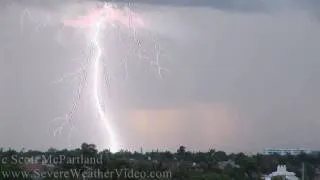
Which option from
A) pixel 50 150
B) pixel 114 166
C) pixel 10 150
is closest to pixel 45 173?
pixel 114 166

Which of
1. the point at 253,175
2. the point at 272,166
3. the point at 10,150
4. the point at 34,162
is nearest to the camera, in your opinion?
the point at 34,162

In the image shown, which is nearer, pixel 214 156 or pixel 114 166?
pixel 114 166

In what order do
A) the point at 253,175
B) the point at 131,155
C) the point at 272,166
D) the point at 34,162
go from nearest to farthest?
the point at 34,162
the point at 131,155
the point at 253,175
the point at 272,166

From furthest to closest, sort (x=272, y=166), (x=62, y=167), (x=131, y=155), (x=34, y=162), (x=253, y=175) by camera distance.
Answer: (x=272, y=166) < (x=253, y=175) < (x=131, y=155) < (x=34, y=162) < (x=62, y=167)

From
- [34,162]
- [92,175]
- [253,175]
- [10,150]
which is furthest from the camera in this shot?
[253,175]

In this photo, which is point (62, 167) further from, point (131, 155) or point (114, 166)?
point (131, 155)

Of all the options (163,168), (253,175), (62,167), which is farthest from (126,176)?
(253,175)

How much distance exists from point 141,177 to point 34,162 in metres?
11.3

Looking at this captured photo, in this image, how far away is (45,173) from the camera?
45812 mm

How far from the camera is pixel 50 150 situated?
54.2 metres

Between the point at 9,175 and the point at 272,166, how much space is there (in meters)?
48.8

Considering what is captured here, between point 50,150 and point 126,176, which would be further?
point 50,150

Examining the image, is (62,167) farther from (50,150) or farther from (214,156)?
(214,156)

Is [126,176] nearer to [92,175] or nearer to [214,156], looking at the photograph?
[92,175]
